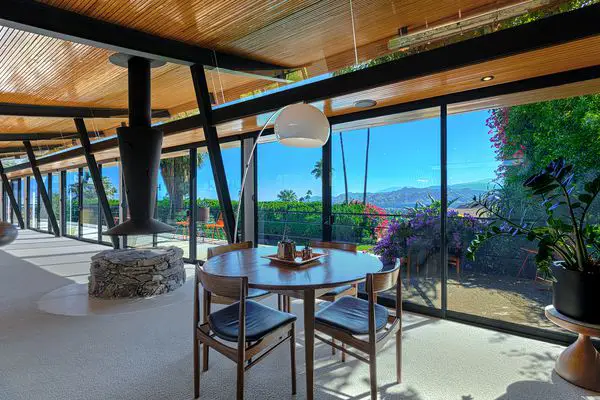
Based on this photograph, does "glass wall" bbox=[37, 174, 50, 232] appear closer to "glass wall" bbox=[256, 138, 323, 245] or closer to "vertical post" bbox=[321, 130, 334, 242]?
"glass wall" bbox=[256, 138, 323, 245]

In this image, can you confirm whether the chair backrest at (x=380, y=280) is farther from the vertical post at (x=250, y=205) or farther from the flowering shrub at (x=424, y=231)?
the vertical post at (x=250, y=205)

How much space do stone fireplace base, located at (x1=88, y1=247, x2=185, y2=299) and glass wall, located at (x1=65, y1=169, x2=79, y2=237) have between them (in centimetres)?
666

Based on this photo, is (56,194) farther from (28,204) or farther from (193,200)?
(193,200)

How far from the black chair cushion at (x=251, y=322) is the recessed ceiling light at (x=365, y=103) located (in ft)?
7.74

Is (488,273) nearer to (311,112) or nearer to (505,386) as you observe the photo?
(505,386)

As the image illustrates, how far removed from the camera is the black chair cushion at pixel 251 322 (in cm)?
198

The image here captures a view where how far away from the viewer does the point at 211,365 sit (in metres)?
2.53

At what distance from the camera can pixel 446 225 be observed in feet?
11.7

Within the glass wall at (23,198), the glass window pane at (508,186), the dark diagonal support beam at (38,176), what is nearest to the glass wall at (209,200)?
the glass window pane at (508,186)

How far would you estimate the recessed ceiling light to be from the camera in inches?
138

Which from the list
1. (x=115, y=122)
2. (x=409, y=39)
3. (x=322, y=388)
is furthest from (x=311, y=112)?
(x=115, y=122)

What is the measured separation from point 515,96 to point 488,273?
1780mm

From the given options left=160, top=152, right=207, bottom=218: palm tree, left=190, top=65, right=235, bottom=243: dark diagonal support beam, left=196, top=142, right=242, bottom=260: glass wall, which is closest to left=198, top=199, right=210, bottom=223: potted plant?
left=196, top=142, right=242, bottom=260: glass wall

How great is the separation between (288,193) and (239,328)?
3.22 m
